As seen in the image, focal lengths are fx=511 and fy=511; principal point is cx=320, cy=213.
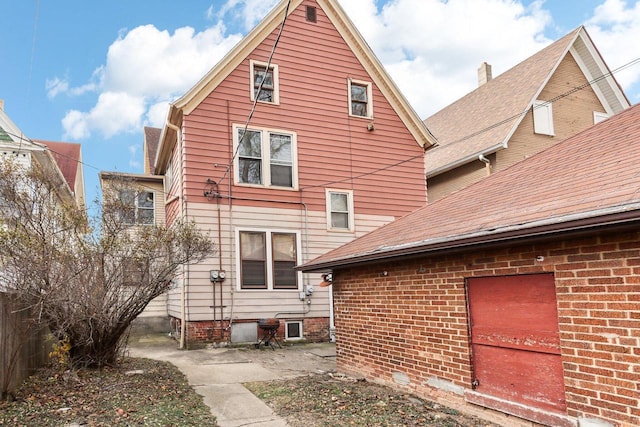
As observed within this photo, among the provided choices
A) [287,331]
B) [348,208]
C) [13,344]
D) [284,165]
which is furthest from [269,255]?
[13,344]

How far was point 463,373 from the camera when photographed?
6.14m

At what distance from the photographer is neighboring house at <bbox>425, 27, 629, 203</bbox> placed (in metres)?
15.9

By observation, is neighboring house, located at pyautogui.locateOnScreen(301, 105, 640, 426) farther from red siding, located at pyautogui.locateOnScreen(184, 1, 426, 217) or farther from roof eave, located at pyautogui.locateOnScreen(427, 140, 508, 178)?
roof eave, located at pyautogui.locateOnScreen(427, 140, 508, 178)

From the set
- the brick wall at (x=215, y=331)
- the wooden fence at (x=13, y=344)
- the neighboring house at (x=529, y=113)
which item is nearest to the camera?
the wooden fence at (x=13, y=344)

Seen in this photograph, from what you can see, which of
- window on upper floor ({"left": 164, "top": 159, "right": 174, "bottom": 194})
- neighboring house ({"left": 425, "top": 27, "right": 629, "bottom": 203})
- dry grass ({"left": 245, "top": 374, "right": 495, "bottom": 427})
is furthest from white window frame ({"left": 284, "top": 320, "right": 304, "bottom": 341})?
neighboring house ({"left": 425, "top": 27, "right": 629, "bottom": 203})

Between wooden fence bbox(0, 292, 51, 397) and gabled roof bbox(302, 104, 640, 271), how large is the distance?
454 centimetres

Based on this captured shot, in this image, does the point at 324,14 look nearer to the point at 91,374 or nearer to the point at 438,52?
the point at 438,52

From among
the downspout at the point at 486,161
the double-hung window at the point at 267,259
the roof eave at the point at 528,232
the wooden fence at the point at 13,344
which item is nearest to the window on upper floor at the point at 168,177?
the double-hung window at the point at 267,259

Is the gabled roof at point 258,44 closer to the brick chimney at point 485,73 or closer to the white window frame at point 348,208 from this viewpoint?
the white window frame at point 348,208

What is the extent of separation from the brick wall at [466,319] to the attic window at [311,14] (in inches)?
345

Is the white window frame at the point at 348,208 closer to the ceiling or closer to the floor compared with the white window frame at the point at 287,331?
closer to the ceiling

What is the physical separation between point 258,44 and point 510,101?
8659 mm

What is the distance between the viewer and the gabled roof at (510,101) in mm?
16047

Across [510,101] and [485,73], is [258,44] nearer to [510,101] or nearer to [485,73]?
[510,101]
